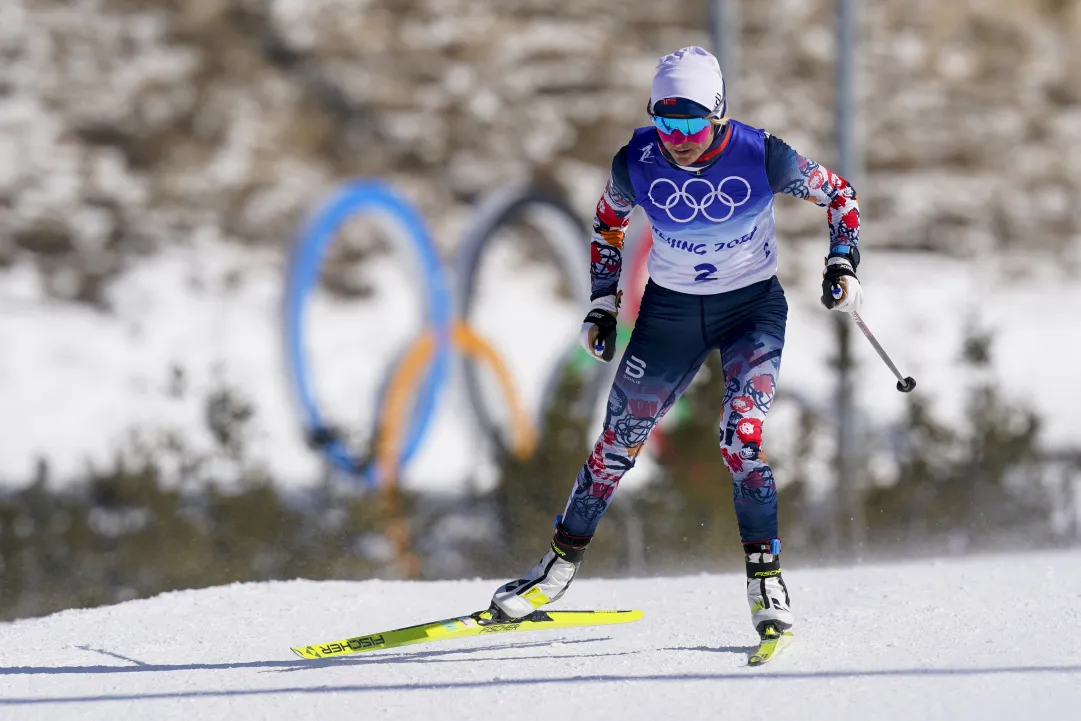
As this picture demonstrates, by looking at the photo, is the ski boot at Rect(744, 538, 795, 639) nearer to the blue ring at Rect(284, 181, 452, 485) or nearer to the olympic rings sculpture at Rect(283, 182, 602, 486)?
the blue ring at Rect(284, 181, 452, 485)

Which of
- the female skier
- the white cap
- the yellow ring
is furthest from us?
the yellow ring

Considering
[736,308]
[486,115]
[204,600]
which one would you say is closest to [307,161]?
[486,115]

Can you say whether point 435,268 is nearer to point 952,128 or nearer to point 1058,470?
point 1058,470

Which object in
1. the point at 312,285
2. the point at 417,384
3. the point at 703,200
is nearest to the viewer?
the point at 703,200

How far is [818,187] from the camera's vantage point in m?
6.16

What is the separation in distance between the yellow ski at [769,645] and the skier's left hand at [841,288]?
1342 millimetres

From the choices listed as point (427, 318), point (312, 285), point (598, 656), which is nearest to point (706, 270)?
point (598, 656)

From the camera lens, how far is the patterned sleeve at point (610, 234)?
249 inches

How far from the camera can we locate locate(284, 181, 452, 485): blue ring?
56.8ft

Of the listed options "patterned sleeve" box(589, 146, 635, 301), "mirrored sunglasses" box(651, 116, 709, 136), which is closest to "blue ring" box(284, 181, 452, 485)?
"patterned sleeve" box(589, 146, 635, 301)

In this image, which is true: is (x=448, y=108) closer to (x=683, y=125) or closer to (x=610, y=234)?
(x=610, y=234)

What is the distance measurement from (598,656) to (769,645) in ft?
2.36

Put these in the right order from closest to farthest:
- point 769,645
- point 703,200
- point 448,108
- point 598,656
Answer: point 769,645, point 703,200, point 598,656, point 448,108

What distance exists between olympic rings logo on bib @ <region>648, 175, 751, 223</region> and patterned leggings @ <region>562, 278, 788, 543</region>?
1.16ft
